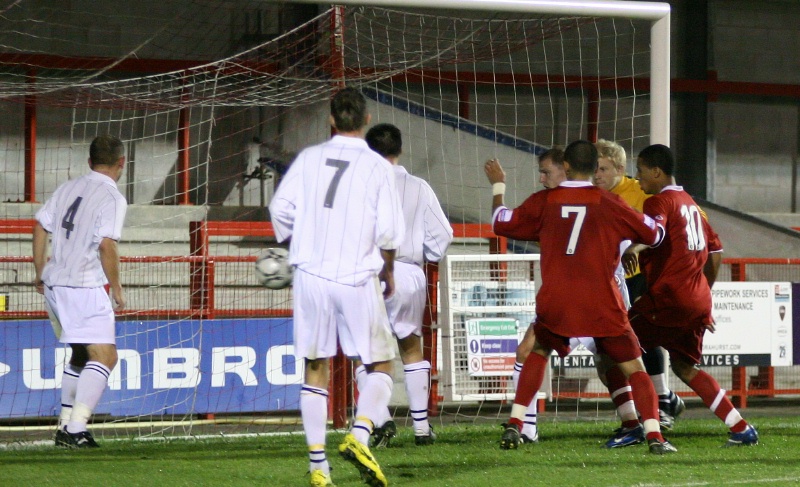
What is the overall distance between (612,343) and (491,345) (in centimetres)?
345

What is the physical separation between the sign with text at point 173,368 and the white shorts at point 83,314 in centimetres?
161

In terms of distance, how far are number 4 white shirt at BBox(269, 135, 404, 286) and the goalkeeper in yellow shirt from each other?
244 centimetres

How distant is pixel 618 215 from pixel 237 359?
4.05m

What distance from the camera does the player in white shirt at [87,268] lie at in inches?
287

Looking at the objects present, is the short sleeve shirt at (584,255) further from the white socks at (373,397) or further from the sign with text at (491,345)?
the sign with text at (491,345)

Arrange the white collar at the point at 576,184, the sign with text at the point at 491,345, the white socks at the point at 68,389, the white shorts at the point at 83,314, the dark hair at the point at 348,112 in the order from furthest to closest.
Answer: the sign with text at the point at 491,345 → the white socks at the point at 68,389 → the white shorts at the point at 83,314 → the white collar at the point at 576,184 → the dark hair at the point at 348,112

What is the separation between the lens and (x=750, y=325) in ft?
35.8

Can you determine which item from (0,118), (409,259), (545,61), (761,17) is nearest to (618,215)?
(409,259)

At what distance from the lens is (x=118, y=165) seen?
24.8 feet

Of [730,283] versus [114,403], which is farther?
[730,283]

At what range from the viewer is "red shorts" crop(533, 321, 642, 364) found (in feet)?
20.7

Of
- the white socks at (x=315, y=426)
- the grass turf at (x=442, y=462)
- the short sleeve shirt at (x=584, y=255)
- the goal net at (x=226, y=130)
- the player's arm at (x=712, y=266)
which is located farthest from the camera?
the goal net at (x=226, y=130)

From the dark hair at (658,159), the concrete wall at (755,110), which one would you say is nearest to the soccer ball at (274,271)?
the dark hair at (658,159)

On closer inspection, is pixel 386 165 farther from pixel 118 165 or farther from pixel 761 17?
pixel 761 17
